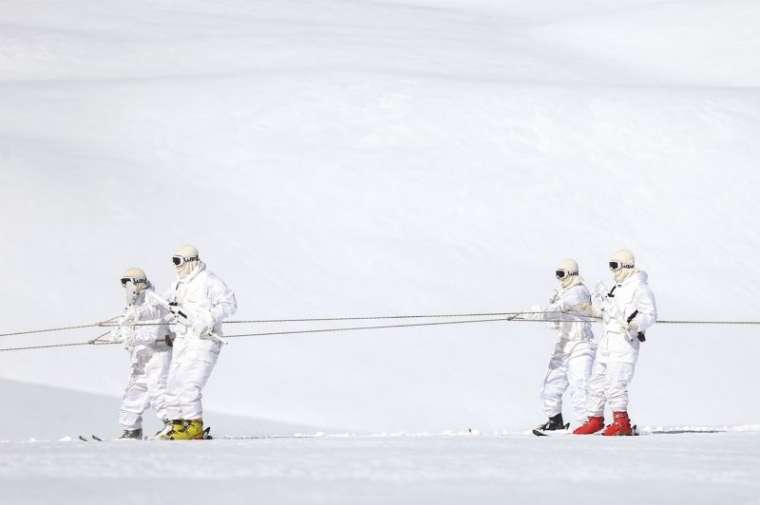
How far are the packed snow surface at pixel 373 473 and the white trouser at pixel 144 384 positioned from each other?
1.89 m

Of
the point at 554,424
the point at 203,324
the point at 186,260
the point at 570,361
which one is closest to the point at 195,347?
the point at 203,324

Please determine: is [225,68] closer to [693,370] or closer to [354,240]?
[354,240]

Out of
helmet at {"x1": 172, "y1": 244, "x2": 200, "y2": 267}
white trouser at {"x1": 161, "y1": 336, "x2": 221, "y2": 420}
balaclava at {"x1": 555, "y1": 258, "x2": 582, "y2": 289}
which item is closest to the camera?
white trouser at {"x1": 161, "y1": 336, "x2": 221, "y2": 420}

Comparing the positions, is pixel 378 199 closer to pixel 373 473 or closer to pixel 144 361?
pixel 144 361

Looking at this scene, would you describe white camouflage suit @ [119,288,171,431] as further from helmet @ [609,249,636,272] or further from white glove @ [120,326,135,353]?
helmet @ [609,249,636,272]

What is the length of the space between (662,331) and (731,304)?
1260 millimetres

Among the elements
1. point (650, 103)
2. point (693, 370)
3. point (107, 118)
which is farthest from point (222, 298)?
point (650, 103)

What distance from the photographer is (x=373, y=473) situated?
10.3m

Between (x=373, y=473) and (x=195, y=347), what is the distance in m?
3.38

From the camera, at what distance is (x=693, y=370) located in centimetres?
2127

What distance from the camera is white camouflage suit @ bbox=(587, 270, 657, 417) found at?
45.5 feet

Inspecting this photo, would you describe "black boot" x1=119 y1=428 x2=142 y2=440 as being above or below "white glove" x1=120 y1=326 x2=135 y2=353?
below

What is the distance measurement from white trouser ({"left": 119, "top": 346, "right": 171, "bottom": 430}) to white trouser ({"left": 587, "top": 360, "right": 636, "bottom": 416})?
11.5 feet

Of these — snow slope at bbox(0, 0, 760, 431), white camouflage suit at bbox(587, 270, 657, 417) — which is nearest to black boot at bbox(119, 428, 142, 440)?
white camouflage suit at bbox(587, 270, 657, 417)
